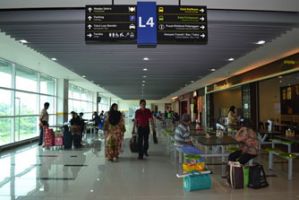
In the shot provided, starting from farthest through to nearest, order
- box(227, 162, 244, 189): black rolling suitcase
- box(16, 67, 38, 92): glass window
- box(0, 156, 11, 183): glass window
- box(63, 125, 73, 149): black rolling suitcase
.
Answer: box(16, 67, 38, 92): glass window → box(63, 125, 73, 149): black rolling suitcase → box(0, 156, 11, 183): glass window → box(227, 162, 244, 189): black rolling suitcase

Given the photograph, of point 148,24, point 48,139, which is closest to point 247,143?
point 148,24

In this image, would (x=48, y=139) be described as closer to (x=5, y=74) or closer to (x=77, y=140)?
(x=77, y=140)

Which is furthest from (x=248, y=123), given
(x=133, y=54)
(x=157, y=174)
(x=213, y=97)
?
(x=213, y=97)

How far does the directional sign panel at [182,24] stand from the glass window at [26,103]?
8.27 meters

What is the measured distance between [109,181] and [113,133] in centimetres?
240

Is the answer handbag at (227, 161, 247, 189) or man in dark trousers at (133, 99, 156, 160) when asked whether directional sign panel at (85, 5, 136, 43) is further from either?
man in dark trousers at (133, 99, 156, 160)

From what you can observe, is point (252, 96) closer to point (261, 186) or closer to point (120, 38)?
point (261, 186)

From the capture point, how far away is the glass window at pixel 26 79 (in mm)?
11352

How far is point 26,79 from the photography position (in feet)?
39.9

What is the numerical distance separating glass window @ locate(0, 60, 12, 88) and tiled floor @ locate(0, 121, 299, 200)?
3384 mm

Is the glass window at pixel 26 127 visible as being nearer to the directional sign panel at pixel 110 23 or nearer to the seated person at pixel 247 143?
the directional sign panel at pixel 110 23

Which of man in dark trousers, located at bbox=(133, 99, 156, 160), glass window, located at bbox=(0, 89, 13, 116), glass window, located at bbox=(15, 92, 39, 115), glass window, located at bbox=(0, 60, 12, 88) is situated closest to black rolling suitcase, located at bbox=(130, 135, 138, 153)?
man in dark trousers, located at bbox=(133, 99, 156, 160)

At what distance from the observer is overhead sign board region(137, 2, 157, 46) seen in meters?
4.46

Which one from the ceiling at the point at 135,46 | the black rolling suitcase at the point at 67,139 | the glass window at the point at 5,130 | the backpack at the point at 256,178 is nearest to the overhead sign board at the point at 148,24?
the ceiling at the point at 135,46
